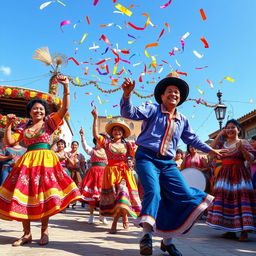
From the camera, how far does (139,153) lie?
317cm

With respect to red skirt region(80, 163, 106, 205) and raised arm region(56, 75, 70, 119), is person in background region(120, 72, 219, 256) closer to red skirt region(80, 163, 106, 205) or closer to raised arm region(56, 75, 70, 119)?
raised arm region(56, 75, 70, 119)

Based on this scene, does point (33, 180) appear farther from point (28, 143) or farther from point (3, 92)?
point (3, 92)

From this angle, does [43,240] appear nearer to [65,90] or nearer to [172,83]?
[65,90]

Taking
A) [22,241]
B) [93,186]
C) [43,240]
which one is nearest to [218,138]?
[93,186]

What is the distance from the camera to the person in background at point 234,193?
4320 millimetres

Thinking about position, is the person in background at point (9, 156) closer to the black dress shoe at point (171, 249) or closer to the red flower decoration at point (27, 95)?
the black dress shoe at point (171, 249)

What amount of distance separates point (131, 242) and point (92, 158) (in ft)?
11.2

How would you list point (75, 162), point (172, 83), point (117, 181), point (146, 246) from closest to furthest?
point (146, 246), point (172, 83), point (117, 181), point (75, 162)

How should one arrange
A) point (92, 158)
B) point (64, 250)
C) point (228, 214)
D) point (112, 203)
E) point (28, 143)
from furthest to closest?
point (92, 158), point (112, 203), point (228, 214), point (28, 143), point (64, 250)

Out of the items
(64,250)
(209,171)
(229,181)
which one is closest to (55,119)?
(64,250)

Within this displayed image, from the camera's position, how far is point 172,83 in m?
3.52

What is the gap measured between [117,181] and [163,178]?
2.08 metres

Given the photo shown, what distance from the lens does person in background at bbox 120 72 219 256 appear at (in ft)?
9.53

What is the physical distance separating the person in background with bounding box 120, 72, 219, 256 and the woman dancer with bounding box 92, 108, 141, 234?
1.70 meters
